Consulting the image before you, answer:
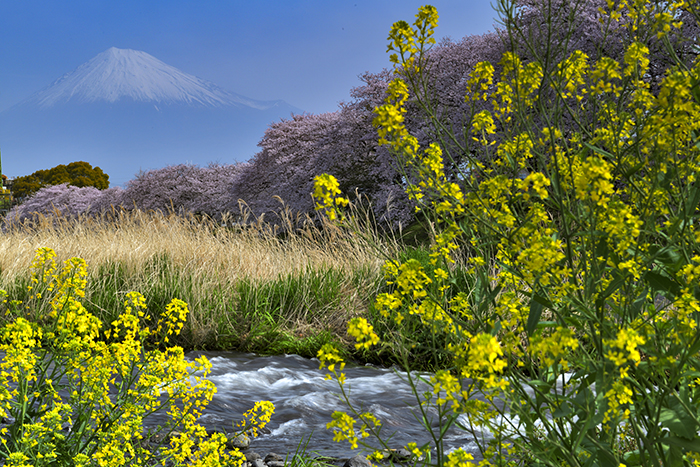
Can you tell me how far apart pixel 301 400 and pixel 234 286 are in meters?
2.24

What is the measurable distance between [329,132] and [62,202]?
13.2 meters

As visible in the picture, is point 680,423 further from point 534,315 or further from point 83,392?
point 83,392

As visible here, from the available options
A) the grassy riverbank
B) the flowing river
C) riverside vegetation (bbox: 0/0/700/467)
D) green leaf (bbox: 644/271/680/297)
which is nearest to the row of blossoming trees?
the grassy riverbank

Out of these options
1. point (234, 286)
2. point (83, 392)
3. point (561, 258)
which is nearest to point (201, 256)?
point (234, 286)

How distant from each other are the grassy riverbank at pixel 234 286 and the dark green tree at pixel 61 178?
36524mm

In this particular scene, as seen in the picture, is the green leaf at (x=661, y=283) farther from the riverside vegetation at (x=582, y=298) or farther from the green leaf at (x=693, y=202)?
the green leaf at (x=693, y=202)

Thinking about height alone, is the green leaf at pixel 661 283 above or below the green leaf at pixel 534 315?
above

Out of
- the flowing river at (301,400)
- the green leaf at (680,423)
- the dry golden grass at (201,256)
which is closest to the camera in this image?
the green leaf at (680,423)

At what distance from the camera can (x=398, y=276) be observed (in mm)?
1425

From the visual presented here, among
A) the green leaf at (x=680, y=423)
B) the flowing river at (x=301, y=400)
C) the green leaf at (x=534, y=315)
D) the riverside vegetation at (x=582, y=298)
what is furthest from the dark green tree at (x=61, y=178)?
the green leaf at (x=680, y=423)

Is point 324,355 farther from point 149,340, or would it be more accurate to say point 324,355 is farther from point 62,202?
point 62,202

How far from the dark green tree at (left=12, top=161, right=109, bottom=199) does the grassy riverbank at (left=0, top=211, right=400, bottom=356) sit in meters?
36.5

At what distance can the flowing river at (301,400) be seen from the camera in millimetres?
2893

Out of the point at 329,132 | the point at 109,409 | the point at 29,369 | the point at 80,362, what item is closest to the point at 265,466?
the point at 109,409
